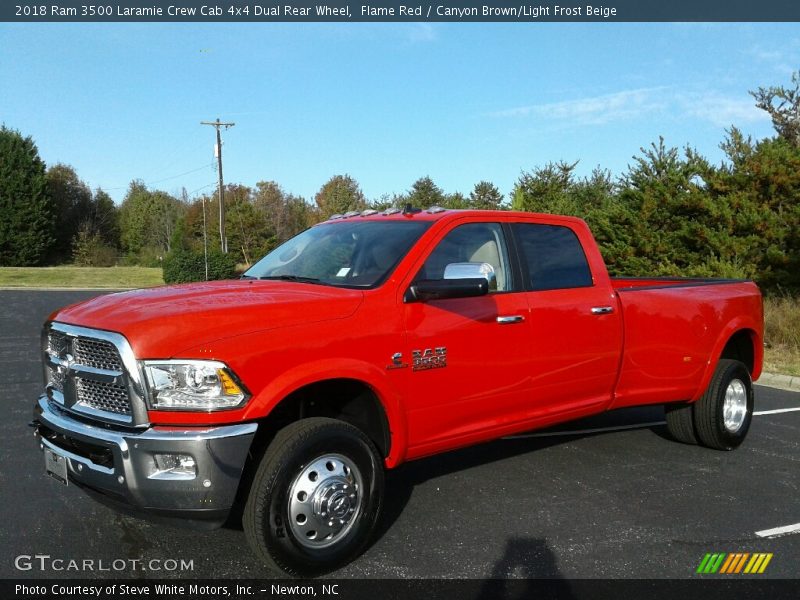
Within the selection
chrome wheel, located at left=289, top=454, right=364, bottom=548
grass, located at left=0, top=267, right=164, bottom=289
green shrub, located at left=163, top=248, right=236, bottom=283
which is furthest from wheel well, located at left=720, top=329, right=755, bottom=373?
grass, located at left=0, top=267, right=164, bottom=289

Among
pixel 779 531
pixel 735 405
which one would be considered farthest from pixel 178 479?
pixel 735 405

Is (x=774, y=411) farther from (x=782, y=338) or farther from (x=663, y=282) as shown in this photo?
(x=782, y=338)

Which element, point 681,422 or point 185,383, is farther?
point 681,422

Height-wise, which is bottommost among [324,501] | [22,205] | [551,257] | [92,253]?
[324,501]

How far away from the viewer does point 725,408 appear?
620cm

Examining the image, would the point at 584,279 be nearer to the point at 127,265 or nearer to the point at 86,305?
the point at 86,305

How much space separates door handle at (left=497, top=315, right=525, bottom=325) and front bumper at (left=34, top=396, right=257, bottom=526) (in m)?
1.82

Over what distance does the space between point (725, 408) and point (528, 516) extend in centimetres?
271

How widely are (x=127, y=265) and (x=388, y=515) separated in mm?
60618

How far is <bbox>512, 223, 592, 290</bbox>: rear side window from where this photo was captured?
491 cm

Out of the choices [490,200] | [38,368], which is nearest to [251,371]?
[38,368]

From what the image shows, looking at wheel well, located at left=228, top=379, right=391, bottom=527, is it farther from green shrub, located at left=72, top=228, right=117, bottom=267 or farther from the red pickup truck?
green shrub, located at left=72, top=228, right=117, bottom=267

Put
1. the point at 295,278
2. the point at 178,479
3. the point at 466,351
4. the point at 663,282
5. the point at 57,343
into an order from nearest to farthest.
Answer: the point at 178,479 → the point at 57,343 → the point at 466,351 → the point at 295,278 → the point at 663,282

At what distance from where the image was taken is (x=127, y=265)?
6025 cm
